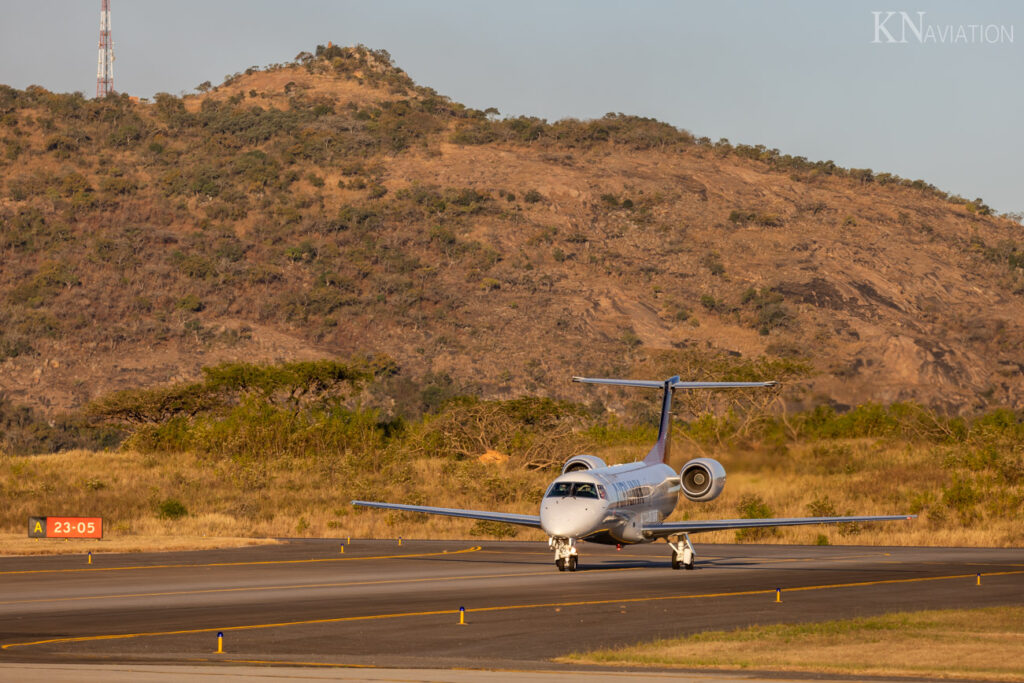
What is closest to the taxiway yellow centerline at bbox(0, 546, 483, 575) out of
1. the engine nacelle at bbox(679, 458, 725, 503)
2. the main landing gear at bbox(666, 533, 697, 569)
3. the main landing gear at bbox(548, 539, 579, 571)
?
the main landing gear at bbox(548, 539, 579, 571)

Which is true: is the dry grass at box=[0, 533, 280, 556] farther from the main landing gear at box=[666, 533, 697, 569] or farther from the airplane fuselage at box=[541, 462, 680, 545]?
the main landing gear at box=[666, 533, 697, 569]

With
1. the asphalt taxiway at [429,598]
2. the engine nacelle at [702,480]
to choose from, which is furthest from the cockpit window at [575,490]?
the engine nacelle at [702,480]

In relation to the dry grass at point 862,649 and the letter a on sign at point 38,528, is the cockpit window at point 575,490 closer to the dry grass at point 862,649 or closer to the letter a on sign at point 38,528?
the dry grass at point 862,649

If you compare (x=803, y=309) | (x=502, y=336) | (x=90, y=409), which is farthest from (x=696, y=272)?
(x=90, y=409)

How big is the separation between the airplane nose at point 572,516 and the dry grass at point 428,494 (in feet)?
35.5

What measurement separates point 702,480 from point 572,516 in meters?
6.09

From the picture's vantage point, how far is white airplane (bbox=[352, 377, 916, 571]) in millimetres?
33406

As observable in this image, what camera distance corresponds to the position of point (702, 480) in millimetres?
37781

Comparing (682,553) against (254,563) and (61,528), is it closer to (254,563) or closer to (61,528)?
(254,563)

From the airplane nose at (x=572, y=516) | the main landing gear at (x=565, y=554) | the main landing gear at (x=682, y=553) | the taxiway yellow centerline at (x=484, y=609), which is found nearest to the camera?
the taxiway yellow centerline at (x=484, y=609)

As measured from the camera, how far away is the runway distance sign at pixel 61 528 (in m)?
45.8

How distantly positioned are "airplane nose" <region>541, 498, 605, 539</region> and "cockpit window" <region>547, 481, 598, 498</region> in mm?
169

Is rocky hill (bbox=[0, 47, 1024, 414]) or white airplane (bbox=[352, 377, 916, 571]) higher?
rocky hill (bbox=[0, 47, 1024, 414])

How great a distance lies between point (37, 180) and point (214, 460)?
95158 millimetres
